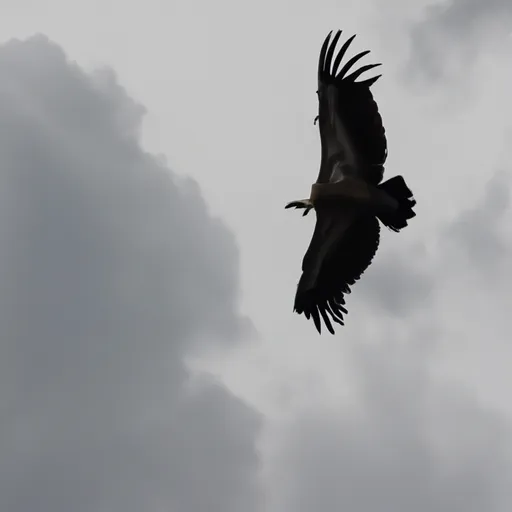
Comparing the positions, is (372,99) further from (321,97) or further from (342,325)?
(342,325)

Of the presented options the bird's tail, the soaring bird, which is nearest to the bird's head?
the soaring bird

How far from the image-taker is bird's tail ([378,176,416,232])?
33.1 m

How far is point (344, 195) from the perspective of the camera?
33219 mm

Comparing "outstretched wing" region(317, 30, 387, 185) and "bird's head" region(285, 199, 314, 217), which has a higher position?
"outstretched wing" region(317, 30, 387, 185)

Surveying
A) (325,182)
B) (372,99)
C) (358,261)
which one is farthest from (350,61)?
(358,261)

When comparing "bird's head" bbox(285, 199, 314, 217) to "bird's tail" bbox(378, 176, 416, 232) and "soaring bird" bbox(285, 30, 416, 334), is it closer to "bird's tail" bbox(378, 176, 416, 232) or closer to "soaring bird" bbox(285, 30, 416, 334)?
"soaring bird" bbox(285, 30, 416, 334)

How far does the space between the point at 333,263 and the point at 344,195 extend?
2.25 m

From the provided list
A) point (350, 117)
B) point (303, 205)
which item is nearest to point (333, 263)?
point (303, 205)

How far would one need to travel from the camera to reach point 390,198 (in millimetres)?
33125

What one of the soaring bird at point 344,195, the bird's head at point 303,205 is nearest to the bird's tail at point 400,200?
the soaring bird at point 344,195

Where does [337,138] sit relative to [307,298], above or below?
above

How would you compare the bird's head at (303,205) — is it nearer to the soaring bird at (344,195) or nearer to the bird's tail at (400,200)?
the soaring bird at (344,195)

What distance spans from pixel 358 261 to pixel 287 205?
9.07 ft

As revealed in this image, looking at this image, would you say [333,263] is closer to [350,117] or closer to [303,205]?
[303,205]
